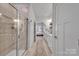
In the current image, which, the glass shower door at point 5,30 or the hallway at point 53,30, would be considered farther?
the glass shower door at point 5,30

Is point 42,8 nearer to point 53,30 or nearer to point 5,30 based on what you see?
point 53,30

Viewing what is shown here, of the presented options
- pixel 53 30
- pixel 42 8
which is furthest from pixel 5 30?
pixel 42 8

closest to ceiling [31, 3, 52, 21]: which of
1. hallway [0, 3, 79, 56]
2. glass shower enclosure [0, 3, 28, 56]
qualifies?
hallway [0, 3, 79, 56]

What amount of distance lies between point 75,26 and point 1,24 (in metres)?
0.77

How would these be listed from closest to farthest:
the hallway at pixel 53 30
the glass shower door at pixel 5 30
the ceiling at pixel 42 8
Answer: the hallway at pixel 53 30
the glass shower door at pixel 5 30
the ceiling at pixel 42 8

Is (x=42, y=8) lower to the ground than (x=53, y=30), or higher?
higher

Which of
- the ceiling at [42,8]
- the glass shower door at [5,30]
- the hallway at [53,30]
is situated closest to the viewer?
the hallway at [53,30]

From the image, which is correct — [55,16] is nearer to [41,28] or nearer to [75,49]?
[75,49]

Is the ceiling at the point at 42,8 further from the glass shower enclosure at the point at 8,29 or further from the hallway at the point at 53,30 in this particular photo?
the glass shower enclosure at the point at 8,29

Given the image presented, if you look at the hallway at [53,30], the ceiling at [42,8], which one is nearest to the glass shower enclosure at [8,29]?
the hallway at [53,30]

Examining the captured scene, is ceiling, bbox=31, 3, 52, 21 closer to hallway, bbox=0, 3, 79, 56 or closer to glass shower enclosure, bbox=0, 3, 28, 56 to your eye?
hallway, bbox=0, 3, 79, 56

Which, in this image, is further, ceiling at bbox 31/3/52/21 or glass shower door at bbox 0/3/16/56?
ceiling at bbox 31/3/52/21

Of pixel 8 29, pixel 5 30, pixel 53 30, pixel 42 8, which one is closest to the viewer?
pixel 5 30

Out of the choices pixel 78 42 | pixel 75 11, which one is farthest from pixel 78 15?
pixel 78 42
